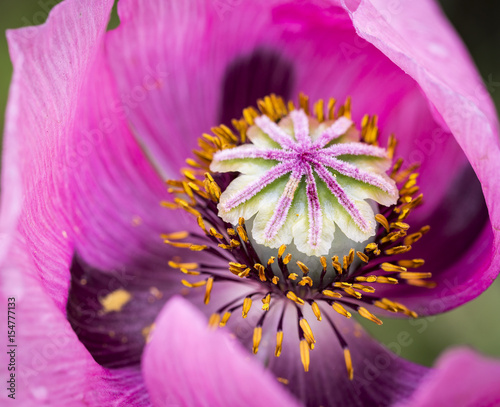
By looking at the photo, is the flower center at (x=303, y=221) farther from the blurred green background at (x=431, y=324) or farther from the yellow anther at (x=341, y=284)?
the blurred green background at (x=431, y=324)

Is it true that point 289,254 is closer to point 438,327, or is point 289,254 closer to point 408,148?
point 408,148

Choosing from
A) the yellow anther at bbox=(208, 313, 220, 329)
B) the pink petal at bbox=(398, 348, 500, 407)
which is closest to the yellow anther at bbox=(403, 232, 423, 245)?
the yellow anther at bbox=(208, 313, 220, 329)

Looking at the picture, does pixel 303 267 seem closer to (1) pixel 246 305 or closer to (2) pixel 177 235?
(1) pixel 246 305

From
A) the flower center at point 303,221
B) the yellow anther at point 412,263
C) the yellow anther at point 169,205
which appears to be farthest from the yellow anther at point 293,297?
the yellow anther at point 169,205

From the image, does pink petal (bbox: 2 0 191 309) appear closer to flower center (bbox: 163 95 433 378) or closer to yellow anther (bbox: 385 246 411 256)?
flower center (bbox: 163 95 433 378)

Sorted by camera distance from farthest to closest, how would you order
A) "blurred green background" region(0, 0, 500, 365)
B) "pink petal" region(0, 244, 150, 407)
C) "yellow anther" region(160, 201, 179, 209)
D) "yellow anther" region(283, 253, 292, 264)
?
"blurred green background" region(0, 0, 500, 365) < "yellow anther" region(160, 201, 179, 209) < "yellow anther" region(283, 253, 292, 264) < "pink petal" region(0, 244, 150, 407)

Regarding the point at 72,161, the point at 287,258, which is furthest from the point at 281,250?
the point at 72,161

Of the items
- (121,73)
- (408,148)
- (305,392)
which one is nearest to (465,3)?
(408,148)
